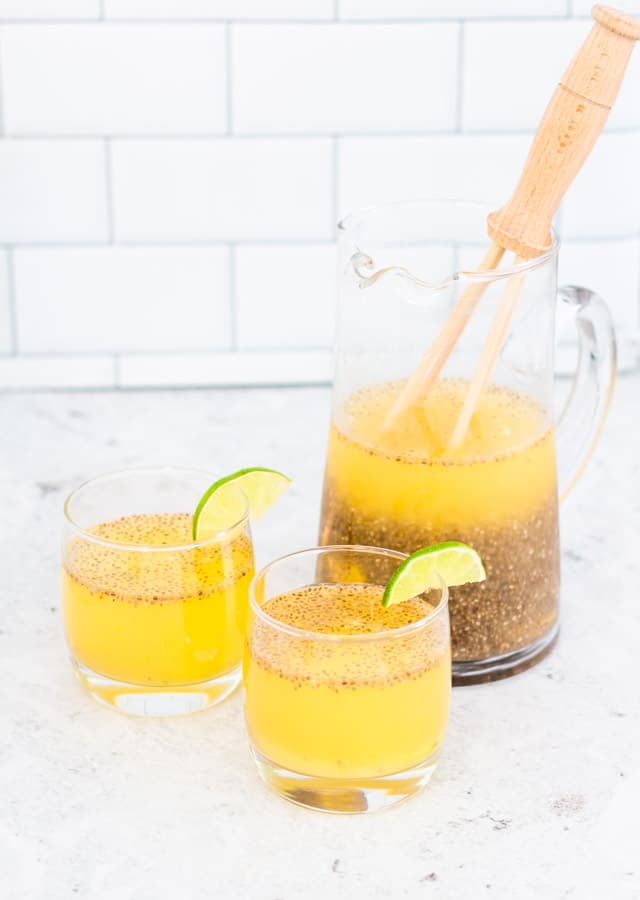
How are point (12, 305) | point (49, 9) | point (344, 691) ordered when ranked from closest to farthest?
point (344, 691), point (49, 9), point (12, 305)

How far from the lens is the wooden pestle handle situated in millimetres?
763

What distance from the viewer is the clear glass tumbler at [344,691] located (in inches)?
29.5

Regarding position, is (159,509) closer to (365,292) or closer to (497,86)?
(365,292)

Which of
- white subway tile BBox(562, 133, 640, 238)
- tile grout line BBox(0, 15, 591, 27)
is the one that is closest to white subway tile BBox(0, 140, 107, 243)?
tile grout line BBox(0, 15, 591, 27)

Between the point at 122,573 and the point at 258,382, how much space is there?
573 mm

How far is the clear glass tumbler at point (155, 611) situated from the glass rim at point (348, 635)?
27 mm

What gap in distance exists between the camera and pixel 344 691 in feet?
2.45

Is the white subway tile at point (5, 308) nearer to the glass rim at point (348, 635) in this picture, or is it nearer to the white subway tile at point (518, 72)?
the white subway tile at point (518, 72)

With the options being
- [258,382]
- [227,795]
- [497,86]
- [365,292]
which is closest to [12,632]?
[227,795]

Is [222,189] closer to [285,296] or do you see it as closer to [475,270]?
[285,296]

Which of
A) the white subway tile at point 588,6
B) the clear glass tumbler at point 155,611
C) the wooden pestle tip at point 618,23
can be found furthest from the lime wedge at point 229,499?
the white subway tile at point 588,6

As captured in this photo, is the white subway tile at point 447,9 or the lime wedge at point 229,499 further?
the white subway tile at point 447,9

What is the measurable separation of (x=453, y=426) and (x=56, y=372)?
0.62m

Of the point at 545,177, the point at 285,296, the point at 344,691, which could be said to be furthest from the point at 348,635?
the point at 285,296
